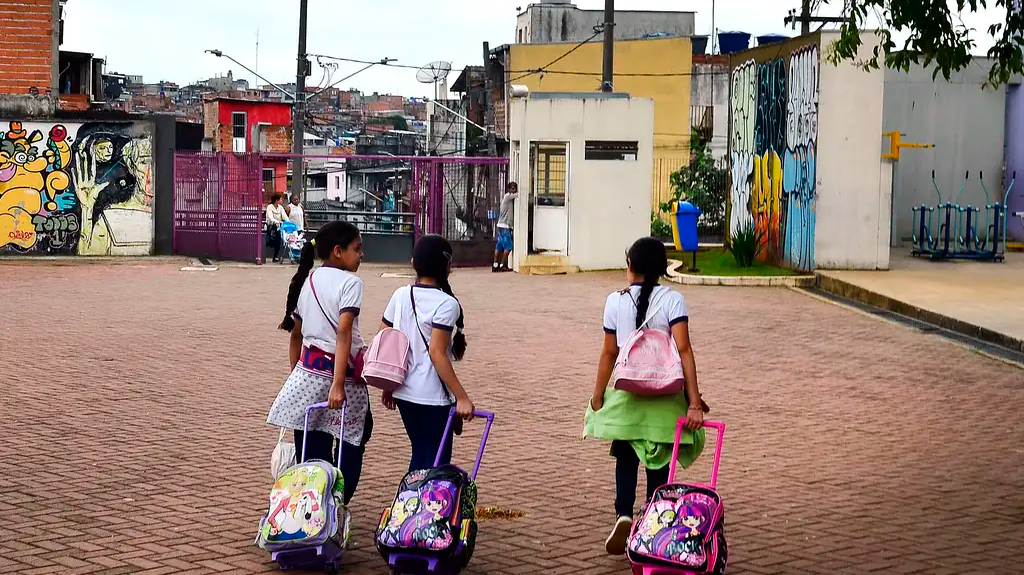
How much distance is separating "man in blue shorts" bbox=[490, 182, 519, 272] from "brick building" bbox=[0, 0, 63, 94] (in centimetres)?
1019

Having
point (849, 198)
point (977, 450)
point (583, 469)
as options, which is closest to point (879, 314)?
point (849, 198)

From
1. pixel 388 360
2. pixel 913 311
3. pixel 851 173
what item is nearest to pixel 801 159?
pixel 851 173

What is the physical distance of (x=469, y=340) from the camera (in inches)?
574

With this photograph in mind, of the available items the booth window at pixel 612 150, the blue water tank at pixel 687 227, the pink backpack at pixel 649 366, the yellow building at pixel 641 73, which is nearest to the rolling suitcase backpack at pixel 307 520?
the pink backpack at pixel 649 366

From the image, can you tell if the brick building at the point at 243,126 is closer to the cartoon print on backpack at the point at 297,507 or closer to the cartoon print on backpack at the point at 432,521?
the cartoon print on backpack at the point at 297,507

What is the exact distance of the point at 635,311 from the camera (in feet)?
19.9

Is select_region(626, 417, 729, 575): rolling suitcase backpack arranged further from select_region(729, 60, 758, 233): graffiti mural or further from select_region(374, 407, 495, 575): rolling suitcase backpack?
select_region(729, 60, 758, 233): graffiti mural

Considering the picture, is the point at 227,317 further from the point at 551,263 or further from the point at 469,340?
the point at 551,263

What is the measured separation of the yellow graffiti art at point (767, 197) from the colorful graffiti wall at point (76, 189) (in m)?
12.1

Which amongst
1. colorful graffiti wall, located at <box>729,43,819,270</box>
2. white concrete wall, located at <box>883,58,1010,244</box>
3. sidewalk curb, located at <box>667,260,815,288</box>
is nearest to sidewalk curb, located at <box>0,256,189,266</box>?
sidewalk curb, located at <box>667,260,815,288</box>

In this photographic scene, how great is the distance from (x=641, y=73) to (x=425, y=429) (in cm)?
4818

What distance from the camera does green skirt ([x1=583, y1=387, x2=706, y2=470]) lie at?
603 centimetres

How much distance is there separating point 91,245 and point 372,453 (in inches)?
812

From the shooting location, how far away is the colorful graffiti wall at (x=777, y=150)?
2177 cm
